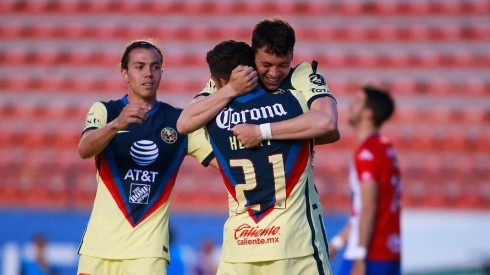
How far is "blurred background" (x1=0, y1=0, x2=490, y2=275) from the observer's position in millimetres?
12617

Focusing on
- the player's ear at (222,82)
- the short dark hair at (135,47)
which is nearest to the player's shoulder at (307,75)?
the player's ear at (222,82)

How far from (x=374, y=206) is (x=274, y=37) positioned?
64.4 inches

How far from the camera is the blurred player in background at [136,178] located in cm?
592

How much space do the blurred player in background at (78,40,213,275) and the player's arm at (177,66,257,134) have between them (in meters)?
0.67

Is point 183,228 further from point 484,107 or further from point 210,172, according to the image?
point 484,107

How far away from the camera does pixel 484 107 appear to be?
55.2ft

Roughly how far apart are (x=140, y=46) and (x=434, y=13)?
13.3 m

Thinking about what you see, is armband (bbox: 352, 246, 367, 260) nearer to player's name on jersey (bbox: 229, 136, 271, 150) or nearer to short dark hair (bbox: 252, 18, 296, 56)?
player's name on jersey (bbox: 229, 136, 271, 150)

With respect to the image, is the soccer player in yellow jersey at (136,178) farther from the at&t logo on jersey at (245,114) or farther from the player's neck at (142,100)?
the at&t logo on jersey at (245,114)

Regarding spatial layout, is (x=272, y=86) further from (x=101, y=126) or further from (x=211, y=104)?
(x=101, y=126)

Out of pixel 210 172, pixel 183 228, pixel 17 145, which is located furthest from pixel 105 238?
pixel 17 145

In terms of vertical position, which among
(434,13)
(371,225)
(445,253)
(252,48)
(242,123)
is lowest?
(445,253)

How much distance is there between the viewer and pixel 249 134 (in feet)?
16.9

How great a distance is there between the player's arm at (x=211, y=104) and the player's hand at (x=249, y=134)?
180 mm
